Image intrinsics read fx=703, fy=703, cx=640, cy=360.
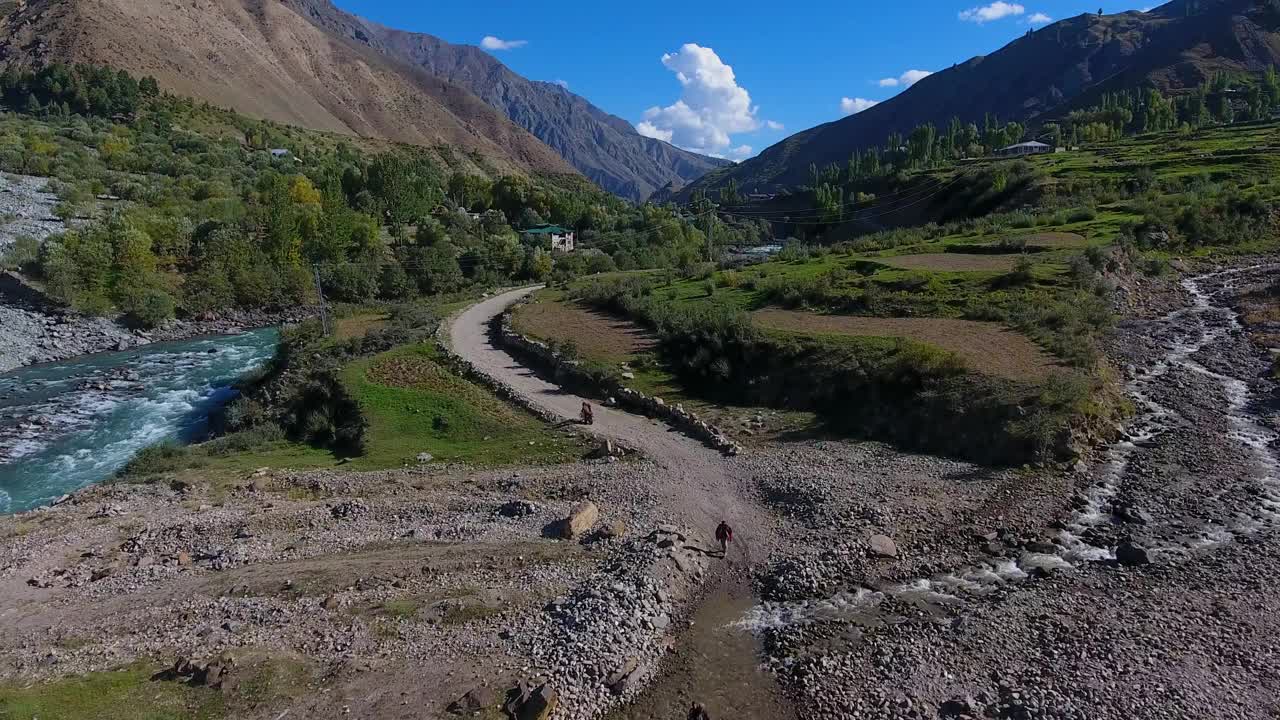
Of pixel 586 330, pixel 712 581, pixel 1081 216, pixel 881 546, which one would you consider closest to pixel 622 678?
pixel 712 581

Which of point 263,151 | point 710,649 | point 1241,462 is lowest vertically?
point 710,649

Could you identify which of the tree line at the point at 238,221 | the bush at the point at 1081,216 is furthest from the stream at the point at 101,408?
the bush at the point at 1081,216

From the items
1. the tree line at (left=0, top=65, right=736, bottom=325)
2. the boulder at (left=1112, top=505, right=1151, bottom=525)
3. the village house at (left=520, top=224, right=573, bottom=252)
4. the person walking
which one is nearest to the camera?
the person walking

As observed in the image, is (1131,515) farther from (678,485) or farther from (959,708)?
(678,485)

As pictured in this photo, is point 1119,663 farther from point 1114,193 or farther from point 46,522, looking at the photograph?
point 1114,193

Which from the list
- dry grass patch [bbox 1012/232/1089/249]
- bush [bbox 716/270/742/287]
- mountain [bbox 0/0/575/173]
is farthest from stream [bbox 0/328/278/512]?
mountain [bbox 0/0/575/173]

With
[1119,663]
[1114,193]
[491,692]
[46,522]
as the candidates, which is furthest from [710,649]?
[1114,193]

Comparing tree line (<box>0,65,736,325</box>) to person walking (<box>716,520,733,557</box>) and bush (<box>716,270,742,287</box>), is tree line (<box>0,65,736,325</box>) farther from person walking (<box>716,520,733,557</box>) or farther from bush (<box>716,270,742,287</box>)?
person walking (<box>716,520,733,557</box>)
